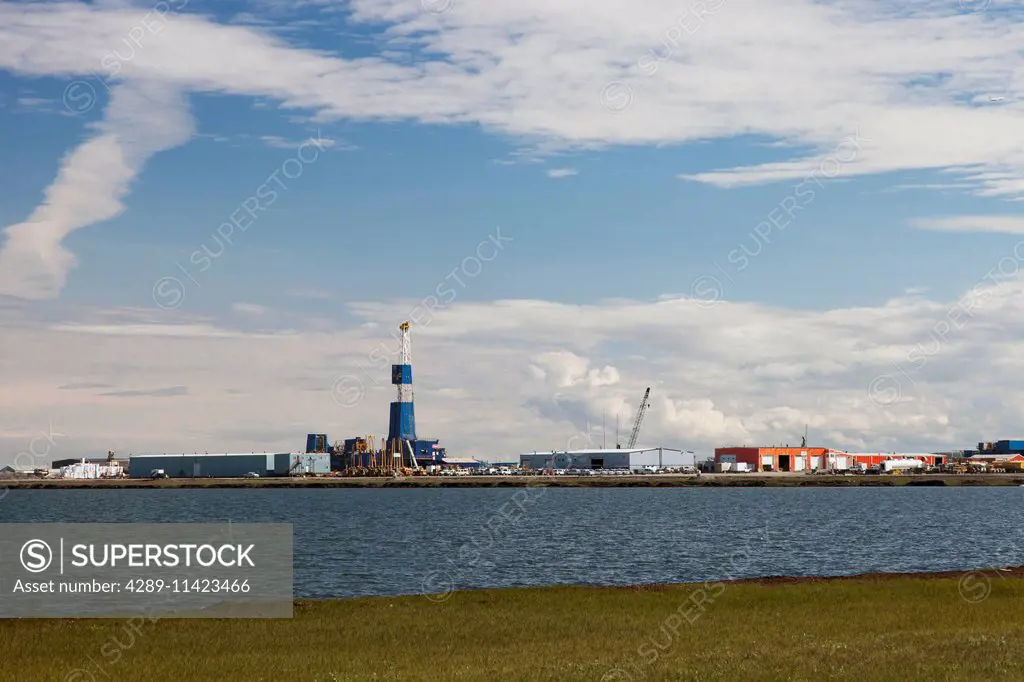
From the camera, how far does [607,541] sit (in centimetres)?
9250

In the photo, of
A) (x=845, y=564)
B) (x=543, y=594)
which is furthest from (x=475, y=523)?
(x=543, y=594)

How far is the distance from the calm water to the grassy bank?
16057 mm

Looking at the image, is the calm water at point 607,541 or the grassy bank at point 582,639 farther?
the calm water at point 607,541

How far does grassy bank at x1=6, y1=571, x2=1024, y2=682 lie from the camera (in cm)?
2977

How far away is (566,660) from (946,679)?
10367 mm

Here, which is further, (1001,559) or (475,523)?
(475,523)

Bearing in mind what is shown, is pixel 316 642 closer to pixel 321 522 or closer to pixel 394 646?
pixel 394 646

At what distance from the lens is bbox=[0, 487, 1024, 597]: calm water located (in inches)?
2672

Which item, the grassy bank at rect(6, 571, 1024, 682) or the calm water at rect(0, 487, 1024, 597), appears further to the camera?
the calm water at rect(0, 487, 1024, 597)

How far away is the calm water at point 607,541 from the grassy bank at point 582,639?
632 inches

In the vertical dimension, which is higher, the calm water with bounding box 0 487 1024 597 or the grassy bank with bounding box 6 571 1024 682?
the grassy bank with bounding box 6 571 1024 682

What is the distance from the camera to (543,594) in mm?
50000

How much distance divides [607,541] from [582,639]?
5531 cm

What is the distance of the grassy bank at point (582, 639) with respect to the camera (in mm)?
29766
